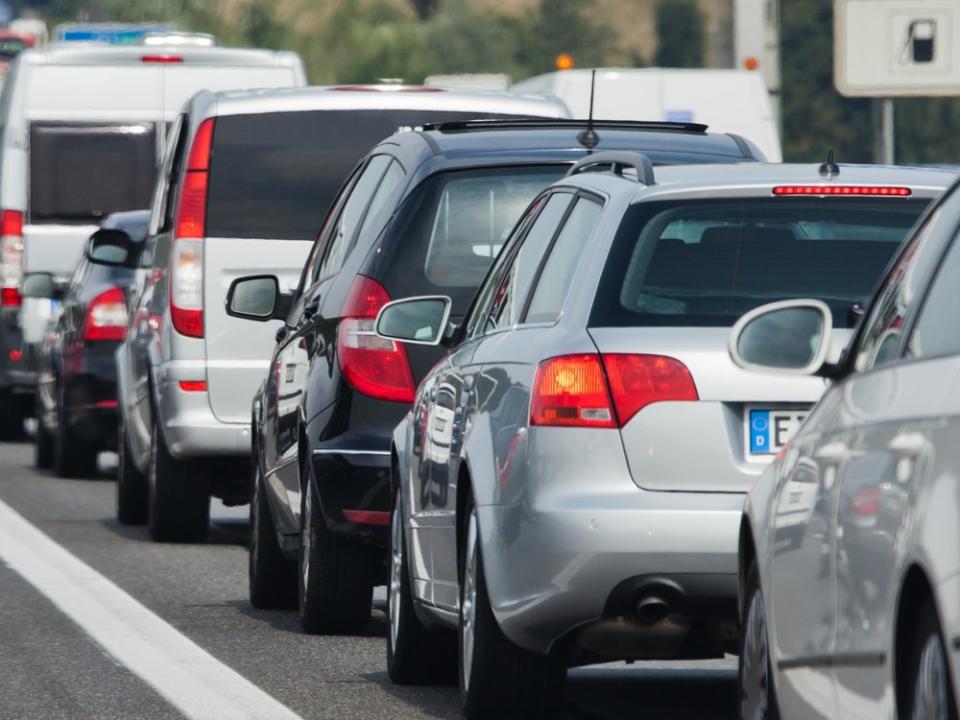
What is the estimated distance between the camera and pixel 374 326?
8.88 meters

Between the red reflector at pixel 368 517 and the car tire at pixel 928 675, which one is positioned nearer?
the car tire at pixel 928 675

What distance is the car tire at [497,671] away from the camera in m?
7.34

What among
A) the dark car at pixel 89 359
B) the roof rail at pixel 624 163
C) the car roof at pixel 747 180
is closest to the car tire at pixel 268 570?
the roof rail at pixel 624 163

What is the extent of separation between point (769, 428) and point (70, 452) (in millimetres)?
11655

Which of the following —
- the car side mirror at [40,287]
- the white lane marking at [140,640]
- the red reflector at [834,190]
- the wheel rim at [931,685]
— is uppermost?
the red reflector at [834,190]

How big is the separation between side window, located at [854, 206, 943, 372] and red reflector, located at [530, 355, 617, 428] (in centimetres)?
140

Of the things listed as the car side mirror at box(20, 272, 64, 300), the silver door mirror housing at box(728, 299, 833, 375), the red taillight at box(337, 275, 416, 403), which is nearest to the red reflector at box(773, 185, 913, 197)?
the silver door mirror housing at box(728, 299, 833, 375)

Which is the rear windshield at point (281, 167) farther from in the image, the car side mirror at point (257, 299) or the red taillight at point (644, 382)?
the red taillight at point (644, 382)

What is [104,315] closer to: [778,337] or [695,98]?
[695,98]

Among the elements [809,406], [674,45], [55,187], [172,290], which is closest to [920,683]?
[809,406]

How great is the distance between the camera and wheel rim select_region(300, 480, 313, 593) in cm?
968

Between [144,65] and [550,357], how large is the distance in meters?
14.6

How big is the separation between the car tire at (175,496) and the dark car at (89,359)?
13.1 ft

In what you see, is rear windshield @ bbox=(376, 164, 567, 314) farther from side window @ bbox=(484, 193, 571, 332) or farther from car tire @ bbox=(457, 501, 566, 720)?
car tire @ bbox=(457, 501, 566, 720)
